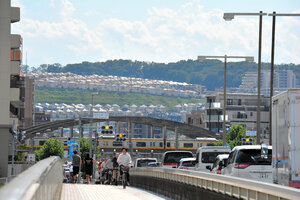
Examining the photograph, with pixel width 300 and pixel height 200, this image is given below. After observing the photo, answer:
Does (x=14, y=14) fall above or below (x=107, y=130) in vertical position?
above

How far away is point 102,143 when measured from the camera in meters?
187

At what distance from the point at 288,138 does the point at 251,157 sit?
18.3 feet

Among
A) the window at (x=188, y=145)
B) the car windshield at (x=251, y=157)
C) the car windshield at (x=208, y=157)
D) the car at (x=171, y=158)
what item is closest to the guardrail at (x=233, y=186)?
the car windshield at (x=251, y=157)

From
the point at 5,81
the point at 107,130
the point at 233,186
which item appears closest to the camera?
the point at 233,186

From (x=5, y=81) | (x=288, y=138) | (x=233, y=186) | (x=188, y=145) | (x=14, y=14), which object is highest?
(x=14, y=14)

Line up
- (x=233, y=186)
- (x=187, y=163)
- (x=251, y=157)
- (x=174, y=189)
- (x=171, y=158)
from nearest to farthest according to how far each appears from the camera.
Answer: (x=233, y=186) < (x=251, y=157) < (x=174, y=189) < (x=187, y=163) < (x=171, y=158)

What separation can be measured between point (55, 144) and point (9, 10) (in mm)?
98942

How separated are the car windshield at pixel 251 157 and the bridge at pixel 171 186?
158cm

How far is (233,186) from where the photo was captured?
51.9 feet

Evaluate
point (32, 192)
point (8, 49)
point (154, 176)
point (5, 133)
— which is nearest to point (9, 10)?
point (8, 49)

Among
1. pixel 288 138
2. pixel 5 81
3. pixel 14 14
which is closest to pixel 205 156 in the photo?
pixel 288 138

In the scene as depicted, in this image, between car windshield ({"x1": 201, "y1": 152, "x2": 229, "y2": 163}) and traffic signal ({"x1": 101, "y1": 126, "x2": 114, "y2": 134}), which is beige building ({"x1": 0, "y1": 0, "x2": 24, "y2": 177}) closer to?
traffic signal ({"x1": 101, "y1": 126, "x2": 114, "y2": 134})

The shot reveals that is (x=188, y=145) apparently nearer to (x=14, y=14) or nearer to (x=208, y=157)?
(x=14, y=14)

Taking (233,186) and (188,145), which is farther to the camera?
(188,145)
